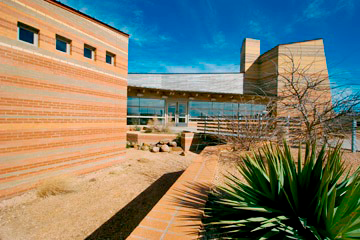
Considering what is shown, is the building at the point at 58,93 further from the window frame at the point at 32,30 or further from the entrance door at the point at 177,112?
the entrance door at the point at 177,112

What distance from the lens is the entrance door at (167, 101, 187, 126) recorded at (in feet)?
55.6

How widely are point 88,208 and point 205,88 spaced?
51.0ft

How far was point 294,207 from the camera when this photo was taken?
203cm

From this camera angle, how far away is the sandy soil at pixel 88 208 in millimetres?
3529

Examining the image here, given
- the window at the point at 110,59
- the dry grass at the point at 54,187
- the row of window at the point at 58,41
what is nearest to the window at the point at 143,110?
the window at the point at 110,59

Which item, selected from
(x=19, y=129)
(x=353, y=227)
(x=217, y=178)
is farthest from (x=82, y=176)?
(x=353, y=227)

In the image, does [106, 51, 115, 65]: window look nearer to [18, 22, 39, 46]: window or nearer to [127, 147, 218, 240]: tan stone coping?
[18, 22, 39, 46]: window

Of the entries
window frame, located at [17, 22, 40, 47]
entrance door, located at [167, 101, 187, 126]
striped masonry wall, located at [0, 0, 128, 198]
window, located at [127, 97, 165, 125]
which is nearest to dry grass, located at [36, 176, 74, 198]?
striped masonry wall, located at [0, 0, 128, 198]

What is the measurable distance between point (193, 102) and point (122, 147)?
10.9 m

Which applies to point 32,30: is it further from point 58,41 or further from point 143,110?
point 143,110

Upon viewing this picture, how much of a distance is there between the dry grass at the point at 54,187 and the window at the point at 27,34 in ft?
13.7

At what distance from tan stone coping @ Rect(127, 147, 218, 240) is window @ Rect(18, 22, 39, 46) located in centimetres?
593

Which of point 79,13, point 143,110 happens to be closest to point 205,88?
point 143,110

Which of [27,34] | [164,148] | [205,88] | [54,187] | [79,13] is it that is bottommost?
[54,187]
